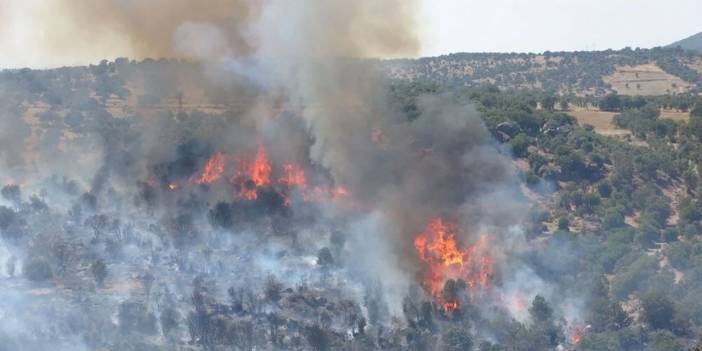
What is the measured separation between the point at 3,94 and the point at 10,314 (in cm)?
5249

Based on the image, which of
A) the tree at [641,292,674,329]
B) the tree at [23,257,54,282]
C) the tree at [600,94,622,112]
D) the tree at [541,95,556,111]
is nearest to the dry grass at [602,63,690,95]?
the tree at [600,94,622,112]

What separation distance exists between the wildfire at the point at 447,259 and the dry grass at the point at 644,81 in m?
74.4

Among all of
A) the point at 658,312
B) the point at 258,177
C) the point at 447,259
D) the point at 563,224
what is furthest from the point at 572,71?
the point at 658,312

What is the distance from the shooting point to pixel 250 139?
7006 cm

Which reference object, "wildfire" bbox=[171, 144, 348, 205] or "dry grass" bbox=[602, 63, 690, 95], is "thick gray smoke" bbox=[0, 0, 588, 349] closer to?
"wildfire" bbox=[171, 144, 348, 205]

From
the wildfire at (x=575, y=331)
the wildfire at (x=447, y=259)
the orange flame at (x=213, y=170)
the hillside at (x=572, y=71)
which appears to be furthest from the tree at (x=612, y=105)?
the wildfire at (x=575, y=331)

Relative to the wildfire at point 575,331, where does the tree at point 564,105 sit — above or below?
above

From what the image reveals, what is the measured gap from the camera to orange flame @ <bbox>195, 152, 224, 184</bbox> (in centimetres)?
6850

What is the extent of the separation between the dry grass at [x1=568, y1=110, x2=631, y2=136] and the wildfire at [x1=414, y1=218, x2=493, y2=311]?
36.2 m

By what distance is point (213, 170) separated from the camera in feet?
228

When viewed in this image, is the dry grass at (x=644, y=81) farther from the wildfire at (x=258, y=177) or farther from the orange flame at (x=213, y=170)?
the orange flame at (x=213, y=170)

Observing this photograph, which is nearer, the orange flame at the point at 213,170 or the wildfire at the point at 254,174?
the wildfire at the point at 254,174

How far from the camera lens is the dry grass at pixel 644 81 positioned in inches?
4754

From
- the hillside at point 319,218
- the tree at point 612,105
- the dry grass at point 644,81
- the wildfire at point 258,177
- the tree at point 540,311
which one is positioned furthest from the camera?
the dry grass at point 644,81
